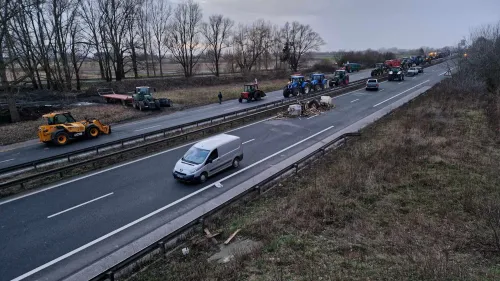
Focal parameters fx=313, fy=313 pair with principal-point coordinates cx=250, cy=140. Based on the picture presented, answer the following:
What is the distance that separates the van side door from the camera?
14816 millimetres

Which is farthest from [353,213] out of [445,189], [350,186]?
[445,189]

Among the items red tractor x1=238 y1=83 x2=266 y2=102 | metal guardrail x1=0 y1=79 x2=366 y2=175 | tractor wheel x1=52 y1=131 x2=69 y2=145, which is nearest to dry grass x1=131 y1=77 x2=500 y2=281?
metal guardrail x1=0 y1=79 x2=366 y2=175

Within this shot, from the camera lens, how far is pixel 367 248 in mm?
9023

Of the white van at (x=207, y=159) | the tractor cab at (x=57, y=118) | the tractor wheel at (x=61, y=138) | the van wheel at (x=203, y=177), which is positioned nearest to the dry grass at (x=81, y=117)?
the tractor cab at (x=57, y=118)

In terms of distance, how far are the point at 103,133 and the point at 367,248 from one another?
68.4ft

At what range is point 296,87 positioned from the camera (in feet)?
128

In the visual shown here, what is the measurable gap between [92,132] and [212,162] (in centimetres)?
1231

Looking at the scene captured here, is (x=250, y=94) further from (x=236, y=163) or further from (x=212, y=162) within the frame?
(x=212, y=162)

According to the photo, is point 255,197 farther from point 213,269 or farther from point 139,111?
point 139,111

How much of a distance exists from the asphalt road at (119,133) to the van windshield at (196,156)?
9.58 m

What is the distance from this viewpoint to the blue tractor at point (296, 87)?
38.5 metres

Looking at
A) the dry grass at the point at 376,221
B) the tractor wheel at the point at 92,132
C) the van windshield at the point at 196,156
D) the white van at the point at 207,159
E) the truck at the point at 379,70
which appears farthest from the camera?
the truck at the point at 379,70

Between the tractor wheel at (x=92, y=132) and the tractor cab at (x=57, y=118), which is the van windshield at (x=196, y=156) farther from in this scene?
the tractor cab at (x=57, y=118)

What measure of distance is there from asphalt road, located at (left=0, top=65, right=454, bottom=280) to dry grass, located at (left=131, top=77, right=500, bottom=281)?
2.50m
